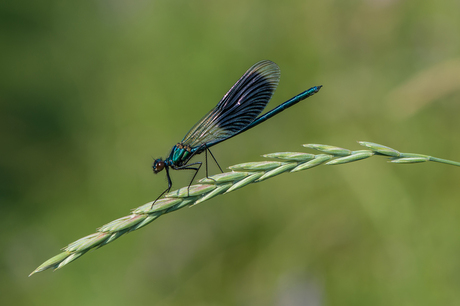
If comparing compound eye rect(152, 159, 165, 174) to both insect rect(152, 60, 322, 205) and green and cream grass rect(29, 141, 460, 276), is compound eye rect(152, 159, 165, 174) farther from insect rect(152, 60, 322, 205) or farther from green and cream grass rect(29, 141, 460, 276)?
green and cream grass rect(29, 141, 460, 276)

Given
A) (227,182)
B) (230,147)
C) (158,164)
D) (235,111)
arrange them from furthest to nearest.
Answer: (230,147)
(235,111)
(158,164)
(227,182)

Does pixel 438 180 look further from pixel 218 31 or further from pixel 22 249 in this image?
pixel 22 249

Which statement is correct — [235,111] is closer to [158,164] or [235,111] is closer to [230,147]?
[158,164]

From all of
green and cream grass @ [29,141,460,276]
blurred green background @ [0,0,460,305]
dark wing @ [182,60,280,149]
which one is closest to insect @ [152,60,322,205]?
dark wing @ [182,60,280,149]

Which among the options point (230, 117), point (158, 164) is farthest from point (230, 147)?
point (158, 164)

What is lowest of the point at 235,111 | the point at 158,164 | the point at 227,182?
the point at 227,182

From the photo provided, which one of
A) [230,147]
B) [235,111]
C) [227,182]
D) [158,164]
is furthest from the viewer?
[230,147]

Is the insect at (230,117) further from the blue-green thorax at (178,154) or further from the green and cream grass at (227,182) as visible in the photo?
the green and cream grass at (227,182)

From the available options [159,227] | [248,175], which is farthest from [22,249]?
[248,175]
